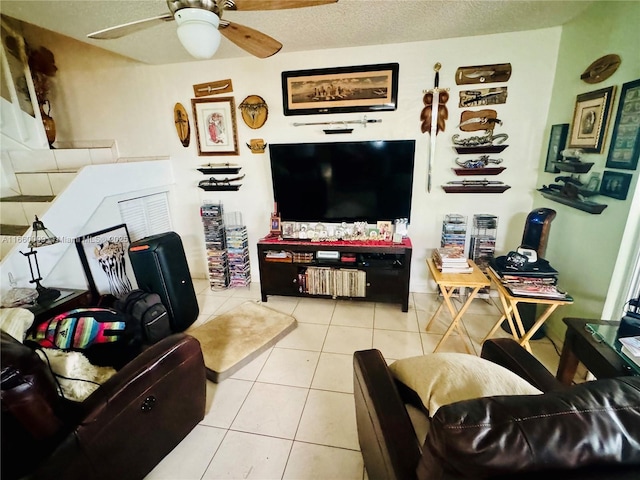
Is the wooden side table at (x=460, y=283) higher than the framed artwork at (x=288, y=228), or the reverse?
the framed artwork at (x=288, y=228)

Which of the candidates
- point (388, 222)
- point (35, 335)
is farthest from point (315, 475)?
point (388, 222)

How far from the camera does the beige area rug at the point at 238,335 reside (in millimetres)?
2031

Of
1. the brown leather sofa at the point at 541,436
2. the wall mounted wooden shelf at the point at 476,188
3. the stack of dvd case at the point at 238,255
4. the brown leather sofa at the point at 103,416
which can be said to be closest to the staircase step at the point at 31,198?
the stack of dvd case at the point at 238,255

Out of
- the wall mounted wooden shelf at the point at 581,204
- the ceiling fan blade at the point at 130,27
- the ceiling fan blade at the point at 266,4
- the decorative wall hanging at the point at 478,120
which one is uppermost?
the ceiling fan blade at the point at 266,4

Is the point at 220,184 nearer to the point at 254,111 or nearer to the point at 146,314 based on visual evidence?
the point at 254,111

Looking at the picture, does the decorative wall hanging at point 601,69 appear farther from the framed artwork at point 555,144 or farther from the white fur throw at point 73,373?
the white fur throw at point 73,373

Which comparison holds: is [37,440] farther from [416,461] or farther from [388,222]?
[388,222]

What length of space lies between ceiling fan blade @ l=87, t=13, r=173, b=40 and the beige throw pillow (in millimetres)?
1685

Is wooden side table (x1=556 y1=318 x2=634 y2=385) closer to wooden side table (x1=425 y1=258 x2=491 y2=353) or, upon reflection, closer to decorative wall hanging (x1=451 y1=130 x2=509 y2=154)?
wooden side table (x1=425 y1=258 x2=491 y2=353)

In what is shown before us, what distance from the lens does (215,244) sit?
307 cm

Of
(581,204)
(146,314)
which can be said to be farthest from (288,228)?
(581,204)

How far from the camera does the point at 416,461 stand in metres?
0.79

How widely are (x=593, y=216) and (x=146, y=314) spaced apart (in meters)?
2.97

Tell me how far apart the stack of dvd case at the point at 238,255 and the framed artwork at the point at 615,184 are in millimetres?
2795
